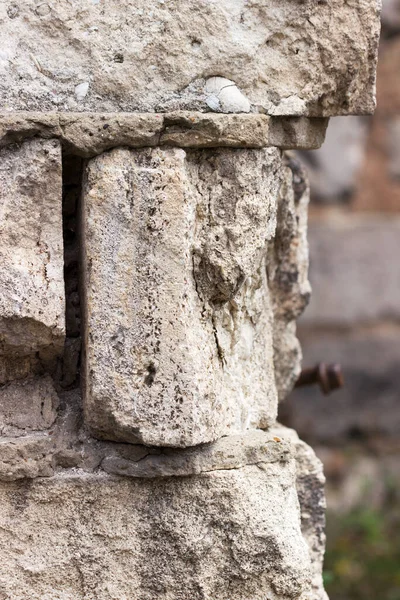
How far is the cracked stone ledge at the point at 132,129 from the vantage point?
1.19 meters

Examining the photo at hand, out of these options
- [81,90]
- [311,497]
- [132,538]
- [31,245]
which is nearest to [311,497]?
[311,497]

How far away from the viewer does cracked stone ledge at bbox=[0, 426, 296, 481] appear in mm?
1244

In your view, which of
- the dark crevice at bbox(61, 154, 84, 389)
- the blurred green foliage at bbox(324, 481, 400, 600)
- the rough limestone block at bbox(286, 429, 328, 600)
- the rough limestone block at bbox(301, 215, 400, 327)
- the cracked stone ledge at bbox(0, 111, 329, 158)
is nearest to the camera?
the cracked stone ledge at bbox(0, 111, 329, 158)

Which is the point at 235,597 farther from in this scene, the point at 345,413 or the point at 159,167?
the point at 345,413

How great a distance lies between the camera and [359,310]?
3555 millimetres

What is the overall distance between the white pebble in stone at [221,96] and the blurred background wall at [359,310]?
7.42 ft

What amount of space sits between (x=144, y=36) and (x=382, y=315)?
2.49 metres

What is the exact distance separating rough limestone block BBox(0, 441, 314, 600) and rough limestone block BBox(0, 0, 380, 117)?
0.52 m

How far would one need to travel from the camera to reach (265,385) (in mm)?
1422

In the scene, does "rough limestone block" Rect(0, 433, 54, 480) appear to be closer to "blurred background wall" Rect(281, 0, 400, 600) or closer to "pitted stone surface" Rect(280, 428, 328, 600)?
"pitted stone surface" Rect(280, 428, 328, 600)

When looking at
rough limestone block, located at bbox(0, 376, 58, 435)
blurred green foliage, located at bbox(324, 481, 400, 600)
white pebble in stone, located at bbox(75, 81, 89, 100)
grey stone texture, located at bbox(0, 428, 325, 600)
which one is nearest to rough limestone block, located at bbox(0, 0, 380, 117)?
white pebble in stone, located at bbox(75, 81, 89, 100)

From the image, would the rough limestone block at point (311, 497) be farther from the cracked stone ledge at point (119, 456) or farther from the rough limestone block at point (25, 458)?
the rough limestone block at point (25, 458)

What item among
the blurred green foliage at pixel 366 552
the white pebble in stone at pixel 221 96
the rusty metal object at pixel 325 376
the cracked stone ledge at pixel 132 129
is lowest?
the blurred green foliage at pixel 366 552

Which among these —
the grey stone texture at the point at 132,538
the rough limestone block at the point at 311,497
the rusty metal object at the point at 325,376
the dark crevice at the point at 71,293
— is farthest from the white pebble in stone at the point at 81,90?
the rusty metal object at the point at 325,376
